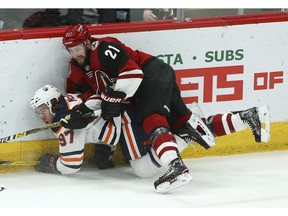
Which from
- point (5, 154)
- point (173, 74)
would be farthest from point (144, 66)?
point (5, 154)

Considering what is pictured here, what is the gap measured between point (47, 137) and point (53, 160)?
0.44 feet

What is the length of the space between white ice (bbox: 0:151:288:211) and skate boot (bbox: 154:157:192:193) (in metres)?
0.05

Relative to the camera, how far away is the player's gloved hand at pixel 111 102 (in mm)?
4359

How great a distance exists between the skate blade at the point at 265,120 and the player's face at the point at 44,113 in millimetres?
1045

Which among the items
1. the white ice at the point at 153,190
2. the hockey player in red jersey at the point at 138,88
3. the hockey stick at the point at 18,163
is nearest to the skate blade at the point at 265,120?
the white ice at the point at 153,190

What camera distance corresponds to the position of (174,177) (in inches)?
167

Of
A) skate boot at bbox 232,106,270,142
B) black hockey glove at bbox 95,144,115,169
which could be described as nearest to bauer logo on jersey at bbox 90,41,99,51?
black hockey glove at bbox 95,144,115,169

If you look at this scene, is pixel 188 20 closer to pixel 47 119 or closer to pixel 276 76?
pixel 276 76

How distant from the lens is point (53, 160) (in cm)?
457

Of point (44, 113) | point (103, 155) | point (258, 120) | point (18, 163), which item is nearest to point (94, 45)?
point (44, 113)

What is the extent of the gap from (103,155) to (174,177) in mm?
545

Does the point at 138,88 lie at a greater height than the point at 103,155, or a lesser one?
greater

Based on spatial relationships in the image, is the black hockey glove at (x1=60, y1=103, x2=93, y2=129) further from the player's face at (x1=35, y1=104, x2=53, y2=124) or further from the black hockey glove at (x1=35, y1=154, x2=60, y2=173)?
the black hockey glove at (x1=35, y1=154, x2=60, y2=173)

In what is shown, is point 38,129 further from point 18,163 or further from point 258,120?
point 258,120
